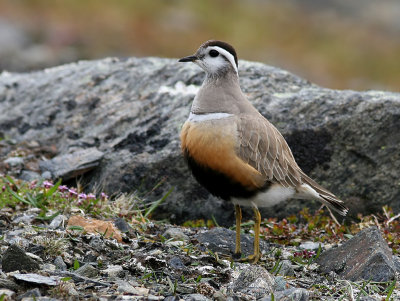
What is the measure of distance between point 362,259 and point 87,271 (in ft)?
8.55

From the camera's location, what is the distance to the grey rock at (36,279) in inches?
190

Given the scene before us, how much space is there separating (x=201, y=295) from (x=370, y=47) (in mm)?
26438

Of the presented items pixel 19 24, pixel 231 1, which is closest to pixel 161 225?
pixel 19 24

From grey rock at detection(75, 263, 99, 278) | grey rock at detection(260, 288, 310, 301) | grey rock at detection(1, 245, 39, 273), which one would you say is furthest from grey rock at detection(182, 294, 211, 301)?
grey rock at detection(1, 245, 39, 273)

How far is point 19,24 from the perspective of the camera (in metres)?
25.0

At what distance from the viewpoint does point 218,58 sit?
708cm

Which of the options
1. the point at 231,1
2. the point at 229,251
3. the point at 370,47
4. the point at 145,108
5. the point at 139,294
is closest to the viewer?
the point at 139,294

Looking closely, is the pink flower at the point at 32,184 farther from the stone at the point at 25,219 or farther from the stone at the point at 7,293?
the stone at the point at 7,293

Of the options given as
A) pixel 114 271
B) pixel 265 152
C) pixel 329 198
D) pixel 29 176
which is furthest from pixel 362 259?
pixel 29 176

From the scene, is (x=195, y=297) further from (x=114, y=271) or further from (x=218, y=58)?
(x=218, y=58)

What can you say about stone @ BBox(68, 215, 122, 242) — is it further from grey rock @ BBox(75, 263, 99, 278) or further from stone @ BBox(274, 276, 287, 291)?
stone @ BBox(274, 276, 287, 291)

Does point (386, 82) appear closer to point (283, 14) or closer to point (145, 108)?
point (283, 14)

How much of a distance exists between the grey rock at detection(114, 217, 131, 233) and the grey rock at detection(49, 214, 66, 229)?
556 mm

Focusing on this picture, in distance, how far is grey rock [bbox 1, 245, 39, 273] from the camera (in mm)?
5145
